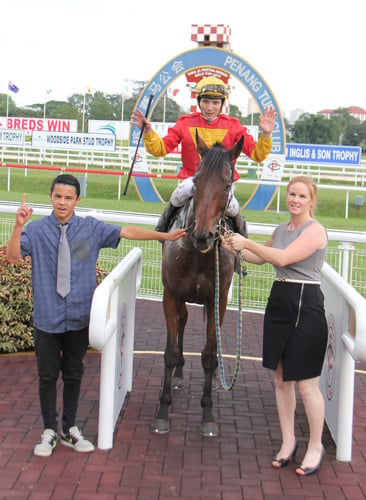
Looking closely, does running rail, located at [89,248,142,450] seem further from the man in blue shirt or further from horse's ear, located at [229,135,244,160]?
horse's ear, located at [229,135,244,160]

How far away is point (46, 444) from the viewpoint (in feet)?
13.0

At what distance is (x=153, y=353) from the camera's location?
6.31m

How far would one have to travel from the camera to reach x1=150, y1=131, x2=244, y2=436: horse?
12.6 feet

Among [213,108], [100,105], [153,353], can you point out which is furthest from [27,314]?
[100,105]

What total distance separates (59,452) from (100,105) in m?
37.8

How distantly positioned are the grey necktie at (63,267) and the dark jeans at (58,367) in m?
0.29

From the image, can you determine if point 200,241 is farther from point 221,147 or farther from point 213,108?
point 213,108

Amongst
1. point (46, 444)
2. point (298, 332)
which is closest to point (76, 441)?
point (46, 444)

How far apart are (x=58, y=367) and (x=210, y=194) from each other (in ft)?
4.84

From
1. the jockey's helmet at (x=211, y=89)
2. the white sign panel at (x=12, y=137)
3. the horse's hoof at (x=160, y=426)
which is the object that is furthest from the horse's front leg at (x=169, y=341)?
the white sign panel at (x=12, y=137)

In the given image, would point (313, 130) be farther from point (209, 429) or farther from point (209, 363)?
point (209, 429)

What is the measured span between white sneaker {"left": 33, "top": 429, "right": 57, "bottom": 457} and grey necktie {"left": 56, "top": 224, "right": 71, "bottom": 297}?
927mm

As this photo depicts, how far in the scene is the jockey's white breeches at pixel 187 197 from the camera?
4602 millimetres

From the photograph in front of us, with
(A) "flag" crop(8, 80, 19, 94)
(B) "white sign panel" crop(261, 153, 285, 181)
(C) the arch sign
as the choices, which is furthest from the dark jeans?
(A) "flag" crop(8, 80, 19, 94)
